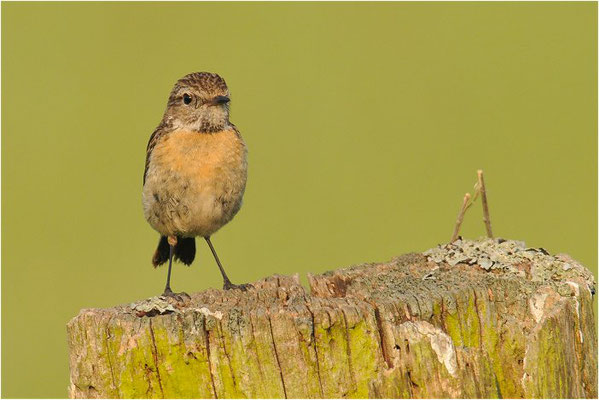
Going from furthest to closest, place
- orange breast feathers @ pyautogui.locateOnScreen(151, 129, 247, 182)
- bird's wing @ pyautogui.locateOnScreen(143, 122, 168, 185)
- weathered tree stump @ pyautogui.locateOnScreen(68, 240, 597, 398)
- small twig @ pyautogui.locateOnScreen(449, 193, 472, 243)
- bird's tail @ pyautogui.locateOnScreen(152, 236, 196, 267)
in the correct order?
bird's tail @ pyautogui.locateOnScreen(152, 236, 196, 267) → bird's wing @ pyautogui.locateOnScreen(143, 122, 168, 185) → orange breast feathers @ pyautogui.locateOnScreen(151, 129, 247, 182) → small twig @ pyautogui.locateOnScreen(449, 193, 472, 243) → weathered tree stump @ pyautogui.locateOnScreen(68, 240, 597, 398)

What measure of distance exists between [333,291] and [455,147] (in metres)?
8.56

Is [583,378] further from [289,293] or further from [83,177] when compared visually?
[83,177]

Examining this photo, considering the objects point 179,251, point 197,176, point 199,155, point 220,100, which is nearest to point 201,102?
point 220,100

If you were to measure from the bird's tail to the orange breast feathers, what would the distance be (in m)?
1.27

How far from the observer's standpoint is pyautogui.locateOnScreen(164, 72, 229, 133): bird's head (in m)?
7.12

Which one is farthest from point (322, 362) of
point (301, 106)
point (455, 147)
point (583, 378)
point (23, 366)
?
point (301, 106)

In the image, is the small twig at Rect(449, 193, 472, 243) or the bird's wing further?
the bird's wing

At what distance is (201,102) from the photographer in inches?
281

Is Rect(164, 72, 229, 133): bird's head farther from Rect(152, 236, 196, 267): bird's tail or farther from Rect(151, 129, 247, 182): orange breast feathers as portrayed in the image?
Rect(152, 236, 196, 267): bird's tail

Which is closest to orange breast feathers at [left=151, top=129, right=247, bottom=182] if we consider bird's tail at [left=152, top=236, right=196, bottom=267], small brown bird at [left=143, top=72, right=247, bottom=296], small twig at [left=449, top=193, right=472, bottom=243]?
small brown bird at [left=143, top=72, right=247, bottom=296]

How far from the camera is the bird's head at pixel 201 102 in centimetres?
712

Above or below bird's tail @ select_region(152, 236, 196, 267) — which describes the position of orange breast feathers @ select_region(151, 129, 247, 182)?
above

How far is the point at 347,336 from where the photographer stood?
4.34m

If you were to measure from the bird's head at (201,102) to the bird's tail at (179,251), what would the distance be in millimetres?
1386
